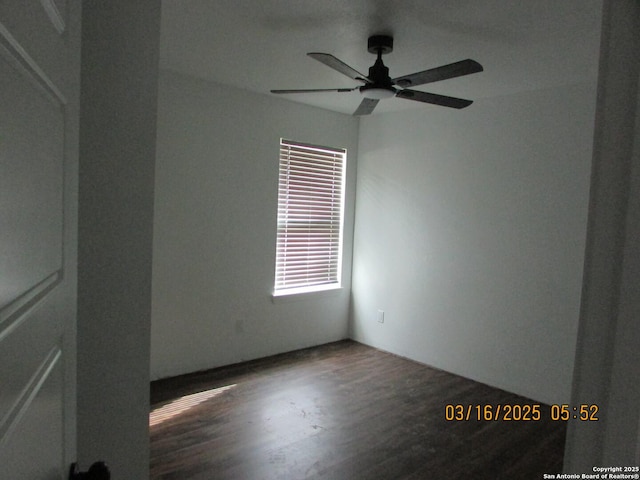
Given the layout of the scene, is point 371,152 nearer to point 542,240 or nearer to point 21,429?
point 542,240

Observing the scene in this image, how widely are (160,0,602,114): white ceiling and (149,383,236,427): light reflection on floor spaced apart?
252 centimetres

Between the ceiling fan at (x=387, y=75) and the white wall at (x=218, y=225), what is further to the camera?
the white wall at (x=218, y=225)

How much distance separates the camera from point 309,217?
446 centimetres

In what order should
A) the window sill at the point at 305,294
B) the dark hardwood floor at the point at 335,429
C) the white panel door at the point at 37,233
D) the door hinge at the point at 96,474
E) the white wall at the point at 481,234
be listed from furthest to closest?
1. the window sill at the point at 305,294
2. the white wall at the point at 481,234
3. the dark hardwood floor at the point at 335,429
4. the door hinge at the point at 96,474
5. the white panel door at the point at 37,233

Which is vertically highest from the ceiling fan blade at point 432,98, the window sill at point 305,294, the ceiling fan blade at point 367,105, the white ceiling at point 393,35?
the white ceiling at point 393,35

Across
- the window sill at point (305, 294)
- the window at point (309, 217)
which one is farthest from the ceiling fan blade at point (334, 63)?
the window sill at point (305, 294)

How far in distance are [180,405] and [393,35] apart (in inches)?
114

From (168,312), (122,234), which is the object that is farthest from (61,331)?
(168,312)

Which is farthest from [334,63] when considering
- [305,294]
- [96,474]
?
[305,294]

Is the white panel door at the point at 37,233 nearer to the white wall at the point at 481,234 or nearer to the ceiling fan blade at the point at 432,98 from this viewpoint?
the ceiling fan blade at the point at 432,98

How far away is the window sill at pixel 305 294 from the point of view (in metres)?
4.20

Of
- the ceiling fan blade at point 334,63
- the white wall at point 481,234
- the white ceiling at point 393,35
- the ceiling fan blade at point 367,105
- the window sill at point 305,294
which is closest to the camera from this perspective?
the ceiling fan blade at point 334,63

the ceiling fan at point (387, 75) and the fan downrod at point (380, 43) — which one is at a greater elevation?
the fan downrod at point (380, 43)

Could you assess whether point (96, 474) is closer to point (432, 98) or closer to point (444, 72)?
point (444, 72)
